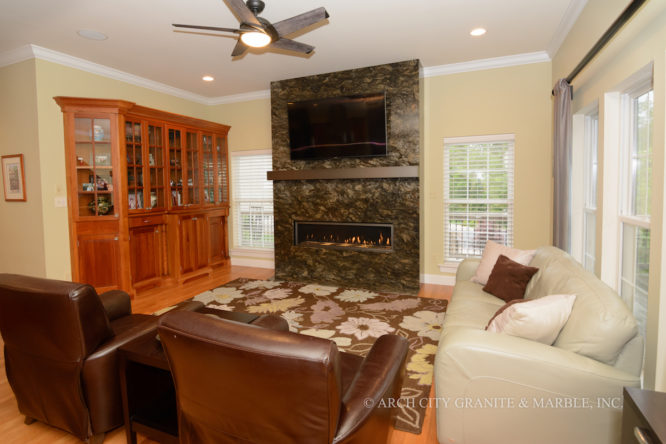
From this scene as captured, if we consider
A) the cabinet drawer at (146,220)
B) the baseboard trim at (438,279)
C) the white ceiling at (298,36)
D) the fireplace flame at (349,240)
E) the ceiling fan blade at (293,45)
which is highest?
the white ceiling at (298,36)

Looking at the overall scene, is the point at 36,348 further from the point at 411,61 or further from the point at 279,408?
the point at 411,61

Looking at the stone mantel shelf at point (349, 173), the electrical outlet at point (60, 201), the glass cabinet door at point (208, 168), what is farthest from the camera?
the glass cabinet door at point (208, 168)

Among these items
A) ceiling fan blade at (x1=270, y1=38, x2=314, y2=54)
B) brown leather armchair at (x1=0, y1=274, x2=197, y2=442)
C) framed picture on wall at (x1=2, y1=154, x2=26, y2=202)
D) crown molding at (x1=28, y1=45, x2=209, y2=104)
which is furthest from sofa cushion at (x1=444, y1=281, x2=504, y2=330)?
crown molding at (x1=28, y1=45, x2=209, y2=104)

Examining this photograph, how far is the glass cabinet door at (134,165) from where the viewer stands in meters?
4.62

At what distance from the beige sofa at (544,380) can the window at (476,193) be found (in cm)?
308

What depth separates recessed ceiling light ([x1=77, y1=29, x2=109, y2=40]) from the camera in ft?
11.9

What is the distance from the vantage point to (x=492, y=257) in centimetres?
332

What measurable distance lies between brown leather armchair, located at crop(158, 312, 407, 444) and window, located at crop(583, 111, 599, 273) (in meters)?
2.95

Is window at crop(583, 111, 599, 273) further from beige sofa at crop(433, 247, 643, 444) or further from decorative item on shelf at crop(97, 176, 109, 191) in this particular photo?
decorative item on shelf at crop(97, 176, 109, 191)

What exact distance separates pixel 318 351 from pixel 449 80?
469 cm

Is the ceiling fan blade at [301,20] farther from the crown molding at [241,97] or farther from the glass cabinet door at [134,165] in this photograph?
the crown molding at [241,97]

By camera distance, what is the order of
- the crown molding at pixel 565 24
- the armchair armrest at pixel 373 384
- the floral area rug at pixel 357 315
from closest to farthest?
the armchair armrest at pixel 373 384
the floral area rug at pixel 357 315
the crown molding at pixel 565 24

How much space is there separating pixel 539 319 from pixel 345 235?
3530mm

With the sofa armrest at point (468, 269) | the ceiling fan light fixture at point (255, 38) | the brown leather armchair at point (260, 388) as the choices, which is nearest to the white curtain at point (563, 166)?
the sofa armrest at point (468, 269)
